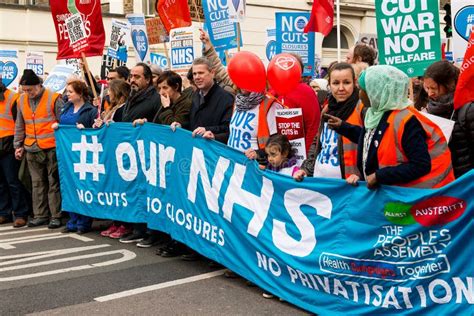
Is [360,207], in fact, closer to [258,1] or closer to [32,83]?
[32,83]

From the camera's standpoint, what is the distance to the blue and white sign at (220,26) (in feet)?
29.5

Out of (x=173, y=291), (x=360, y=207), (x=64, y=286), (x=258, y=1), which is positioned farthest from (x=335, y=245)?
(x=258, y=1)

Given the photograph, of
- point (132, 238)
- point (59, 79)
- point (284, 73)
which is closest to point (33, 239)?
point (132, 238)

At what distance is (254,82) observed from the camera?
5.81 m

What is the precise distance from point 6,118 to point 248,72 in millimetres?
4763

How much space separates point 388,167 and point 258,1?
24342 mm

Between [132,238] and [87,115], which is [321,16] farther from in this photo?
[132,238]

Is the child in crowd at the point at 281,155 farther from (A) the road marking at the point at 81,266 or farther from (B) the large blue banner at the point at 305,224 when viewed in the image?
(A) the road marking at the point at 81,266

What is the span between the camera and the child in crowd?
5555 mm

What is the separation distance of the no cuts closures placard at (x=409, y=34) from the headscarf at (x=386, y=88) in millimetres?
1807

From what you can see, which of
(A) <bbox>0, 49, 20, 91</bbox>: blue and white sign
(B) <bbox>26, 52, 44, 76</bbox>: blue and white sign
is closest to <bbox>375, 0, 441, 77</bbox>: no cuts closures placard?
(A) <bbox>0, 49, 20, 91</bbox>: blue and white sign

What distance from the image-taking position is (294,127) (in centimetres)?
553

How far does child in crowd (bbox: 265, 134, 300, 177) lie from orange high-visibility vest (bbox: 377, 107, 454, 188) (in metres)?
1.25

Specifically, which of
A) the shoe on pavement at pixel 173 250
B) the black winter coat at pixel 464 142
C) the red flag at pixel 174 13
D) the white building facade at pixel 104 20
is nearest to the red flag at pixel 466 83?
the black winter coat at pixel 464 142
